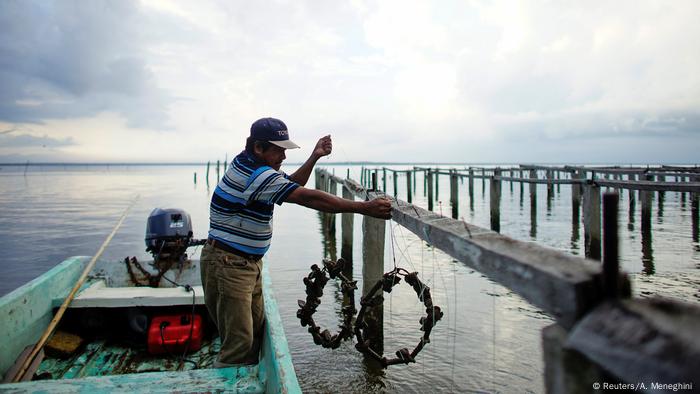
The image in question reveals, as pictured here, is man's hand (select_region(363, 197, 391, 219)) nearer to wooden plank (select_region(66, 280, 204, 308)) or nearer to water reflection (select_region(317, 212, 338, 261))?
wooden plank (select_region(66, 280, 204, 308))

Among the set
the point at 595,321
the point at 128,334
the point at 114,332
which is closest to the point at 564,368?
the point at 595,321

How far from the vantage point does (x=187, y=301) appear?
4.75 m

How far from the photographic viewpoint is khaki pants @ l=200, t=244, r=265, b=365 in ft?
10.3

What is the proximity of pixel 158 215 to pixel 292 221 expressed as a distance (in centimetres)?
1295

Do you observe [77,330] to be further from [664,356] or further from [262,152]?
[664,356]

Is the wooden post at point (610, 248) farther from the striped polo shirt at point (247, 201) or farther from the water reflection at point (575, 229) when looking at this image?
the water reflection at point (575, 229)

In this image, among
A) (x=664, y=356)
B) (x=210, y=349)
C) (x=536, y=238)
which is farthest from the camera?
(x=536, y=238)

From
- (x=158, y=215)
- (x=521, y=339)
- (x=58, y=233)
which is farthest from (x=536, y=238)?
(x=58, y=233)

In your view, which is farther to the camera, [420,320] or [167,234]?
[167,234]

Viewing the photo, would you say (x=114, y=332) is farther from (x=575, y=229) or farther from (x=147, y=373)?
(x=575, y=229)

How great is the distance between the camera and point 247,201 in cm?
300

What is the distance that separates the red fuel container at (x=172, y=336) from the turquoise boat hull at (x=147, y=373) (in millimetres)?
484

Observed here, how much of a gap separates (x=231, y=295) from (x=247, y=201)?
2.31 feet

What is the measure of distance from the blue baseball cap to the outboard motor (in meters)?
3.07
